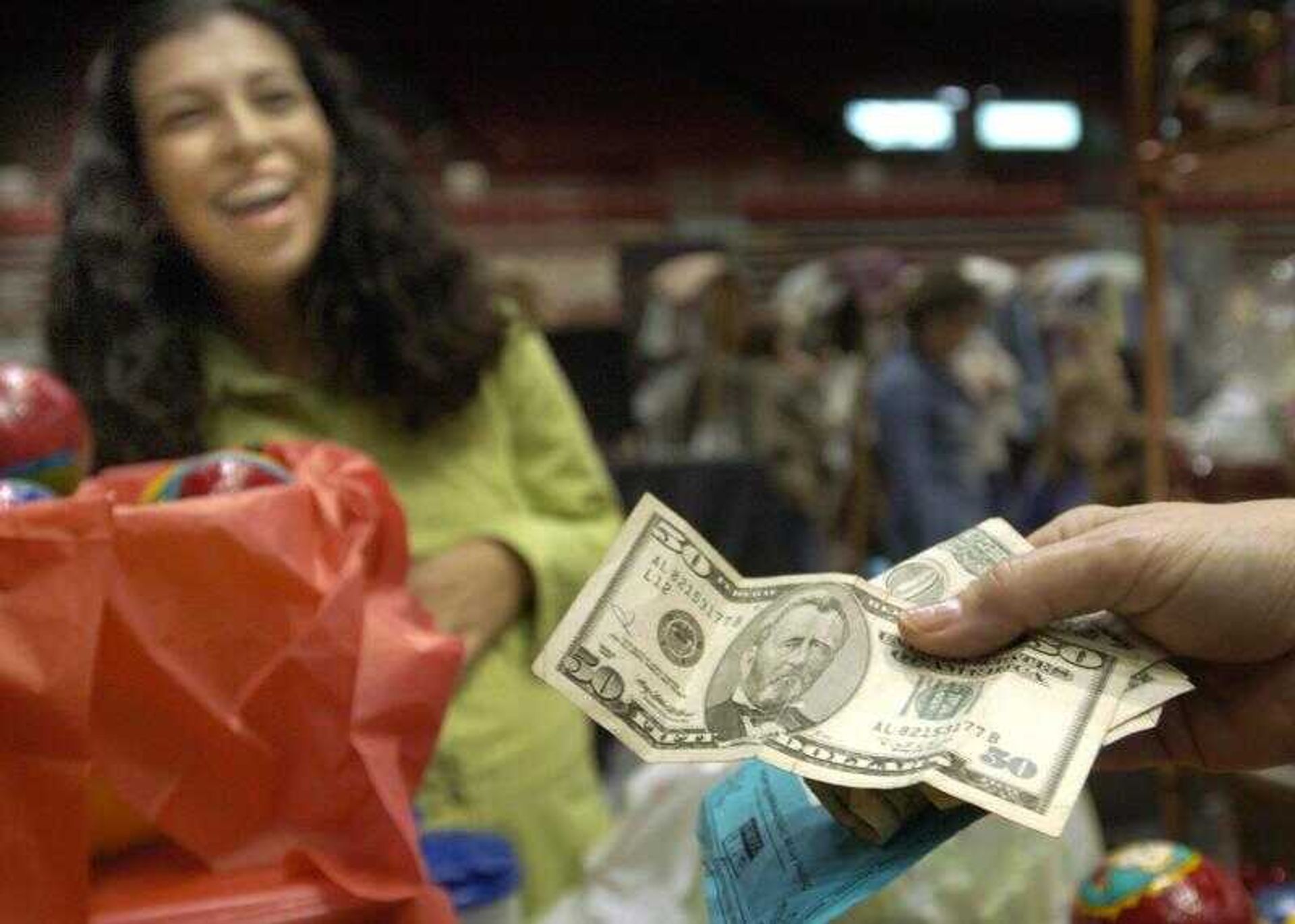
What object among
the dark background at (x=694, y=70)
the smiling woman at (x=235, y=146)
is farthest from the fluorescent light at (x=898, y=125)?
the smiling woman at (x=235, y=146)

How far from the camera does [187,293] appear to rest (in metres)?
1.58

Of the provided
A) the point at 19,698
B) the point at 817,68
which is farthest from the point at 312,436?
the point at 817,68

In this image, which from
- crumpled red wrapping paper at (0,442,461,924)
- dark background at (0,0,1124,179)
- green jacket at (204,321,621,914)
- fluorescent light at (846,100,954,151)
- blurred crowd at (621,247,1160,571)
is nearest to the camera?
crumpled red wrapping paper at (0,442,461,924)

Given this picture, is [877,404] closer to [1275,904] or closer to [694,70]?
[1275,904]

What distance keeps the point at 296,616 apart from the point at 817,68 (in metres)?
12.6

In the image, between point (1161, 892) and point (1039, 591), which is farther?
point (1161, 892)

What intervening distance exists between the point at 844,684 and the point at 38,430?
638 millimetres

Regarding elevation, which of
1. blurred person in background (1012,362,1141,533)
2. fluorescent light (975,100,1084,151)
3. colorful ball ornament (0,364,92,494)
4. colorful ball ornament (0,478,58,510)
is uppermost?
fluorescent light (975,100,1084,151)

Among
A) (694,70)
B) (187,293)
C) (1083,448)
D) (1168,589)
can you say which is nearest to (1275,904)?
(1168,589)

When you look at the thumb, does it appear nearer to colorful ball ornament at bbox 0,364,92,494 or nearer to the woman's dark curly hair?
colorful ball ornament at bbox 0,364,92,494

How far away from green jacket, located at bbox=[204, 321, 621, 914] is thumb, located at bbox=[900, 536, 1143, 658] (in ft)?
2.60

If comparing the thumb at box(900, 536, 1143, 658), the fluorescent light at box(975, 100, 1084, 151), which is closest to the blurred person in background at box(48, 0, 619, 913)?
the thumb at box(900, 536, 1143, 658)

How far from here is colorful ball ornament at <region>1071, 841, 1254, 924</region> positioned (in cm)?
95

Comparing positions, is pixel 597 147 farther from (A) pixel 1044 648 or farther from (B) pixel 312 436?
(A) pixel 1044 648
